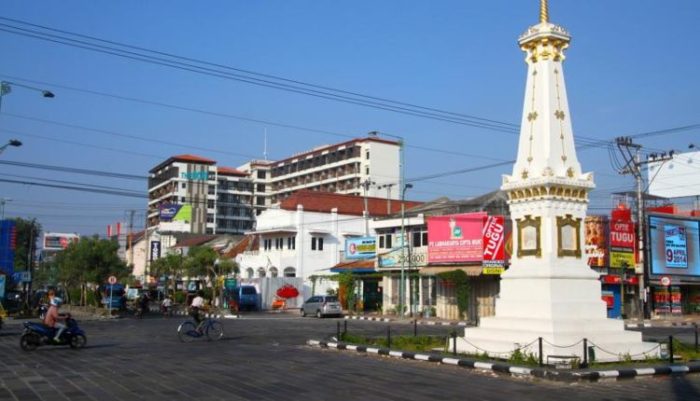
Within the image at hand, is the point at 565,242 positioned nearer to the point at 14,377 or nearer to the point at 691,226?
the point at 14,377

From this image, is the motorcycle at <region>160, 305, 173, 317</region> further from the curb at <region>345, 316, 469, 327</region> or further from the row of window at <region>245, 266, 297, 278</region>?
the row of window at <region>245, 266, 297, 278</region>

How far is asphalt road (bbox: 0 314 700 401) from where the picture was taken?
11156 millimetres

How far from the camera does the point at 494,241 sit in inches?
1516

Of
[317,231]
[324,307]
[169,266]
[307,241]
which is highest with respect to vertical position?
[317,231]

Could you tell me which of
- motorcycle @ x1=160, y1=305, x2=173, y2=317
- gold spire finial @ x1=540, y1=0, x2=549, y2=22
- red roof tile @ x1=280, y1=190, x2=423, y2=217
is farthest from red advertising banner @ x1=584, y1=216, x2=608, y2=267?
motorcycle @ x1=160, y1=305, x2=173, y2=317

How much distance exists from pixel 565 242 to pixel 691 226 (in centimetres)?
3205

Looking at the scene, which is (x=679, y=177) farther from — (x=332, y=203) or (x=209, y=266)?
(x=209, y=266)

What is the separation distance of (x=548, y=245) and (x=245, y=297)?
1604 inches

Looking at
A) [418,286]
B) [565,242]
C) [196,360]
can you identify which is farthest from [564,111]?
[418,286]

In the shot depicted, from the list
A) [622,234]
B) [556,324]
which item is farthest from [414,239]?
[556,324]

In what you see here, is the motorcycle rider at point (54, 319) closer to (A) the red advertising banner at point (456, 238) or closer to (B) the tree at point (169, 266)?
(A) the red advertising banner at point (456, 238)

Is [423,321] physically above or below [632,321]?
below

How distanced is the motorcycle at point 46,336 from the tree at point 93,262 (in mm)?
28005

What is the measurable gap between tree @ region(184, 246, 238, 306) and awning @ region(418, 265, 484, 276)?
19.4 m
